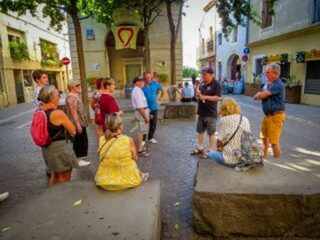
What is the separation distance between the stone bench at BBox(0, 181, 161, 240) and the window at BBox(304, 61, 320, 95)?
13.3 meters

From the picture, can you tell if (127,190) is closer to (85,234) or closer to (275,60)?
(85,234)

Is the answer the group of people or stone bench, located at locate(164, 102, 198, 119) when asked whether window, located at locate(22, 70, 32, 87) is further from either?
the group of people

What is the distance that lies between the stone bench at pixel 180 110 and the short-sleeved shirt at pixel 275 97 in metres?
5.68

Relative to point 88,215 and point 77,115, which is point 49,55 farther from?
point 88,215

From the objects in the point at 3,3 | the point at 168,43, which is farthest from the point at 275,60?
the point at 3,3

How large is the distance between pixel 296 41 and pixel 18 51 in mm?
19605

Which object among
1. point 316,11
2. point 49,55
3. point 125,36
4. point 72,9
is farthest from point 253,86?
point 49,55

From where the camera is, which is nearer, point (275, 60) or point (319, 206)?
point (319, 206)

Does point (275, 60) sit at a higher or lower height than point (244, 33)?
lower

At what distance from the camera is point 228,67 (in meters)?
26.2

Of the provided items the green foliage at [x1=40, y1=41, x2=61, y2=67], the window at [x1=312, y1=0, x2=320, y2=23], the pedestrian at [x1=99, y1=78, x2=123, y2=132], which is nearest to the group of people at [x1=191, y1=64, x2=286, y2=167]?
the pedestrian at [x1=99, y1=78, x2=123, y2=132]

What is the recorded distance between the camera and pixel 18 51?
1977cm

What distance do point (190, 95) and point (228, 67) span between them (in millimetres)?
A: 14719

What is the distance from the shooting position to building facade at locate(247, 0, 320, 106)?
13047 mm
